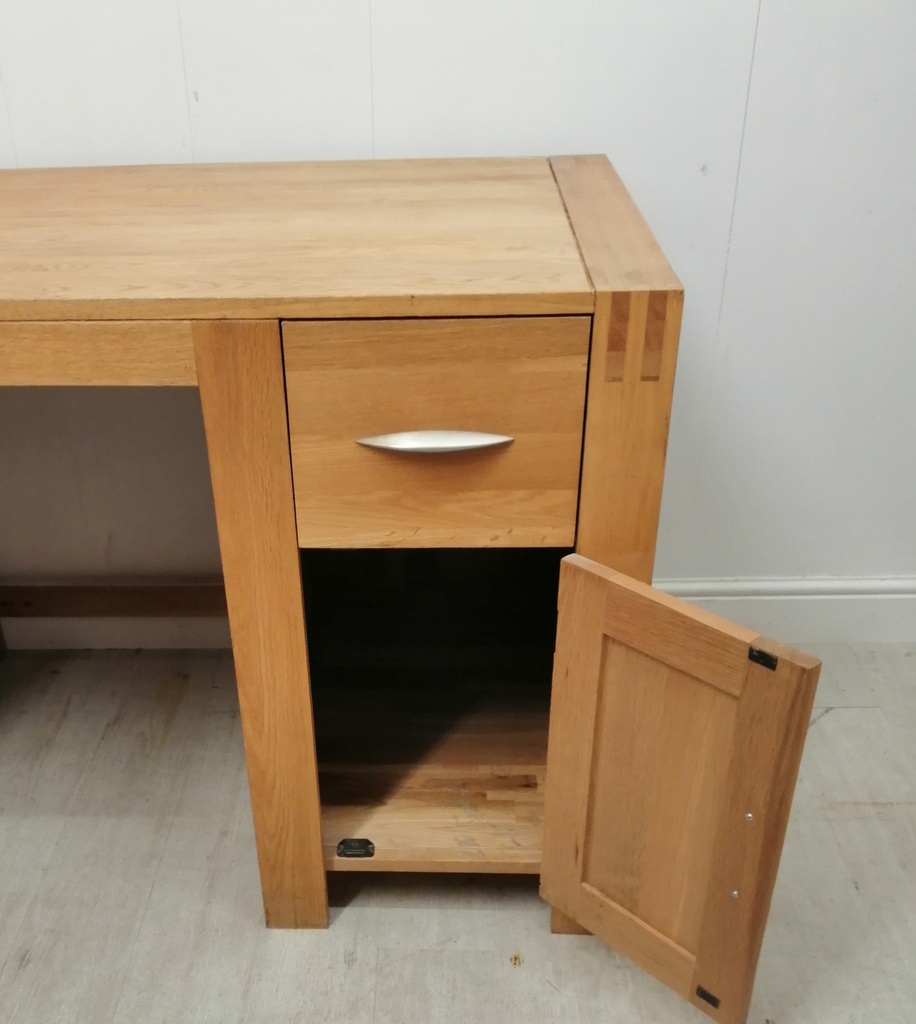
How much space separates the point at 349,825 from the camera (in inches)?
39.8

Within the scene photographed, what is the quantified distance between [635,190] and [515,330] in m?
0.56

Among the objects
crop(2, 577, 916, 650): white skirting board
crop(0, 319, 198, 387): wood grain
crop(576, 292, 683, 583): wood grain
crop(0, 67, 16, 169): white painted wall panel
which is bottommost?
crop(2, 577, 916, 650): white skirting board

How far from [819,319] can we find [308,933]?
100 centimetres

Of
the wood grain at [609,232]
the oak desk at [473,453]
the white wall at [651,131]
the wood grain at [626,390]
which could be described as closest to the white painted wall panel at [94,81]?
the white wall at [651,131]

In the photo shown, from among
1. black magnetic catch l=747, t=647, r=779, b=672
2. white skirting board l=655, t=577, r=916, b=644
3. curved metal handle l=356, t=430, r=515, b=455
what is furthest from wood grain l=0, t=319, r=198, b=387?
white skirting board l=655, t=577, r=916, b=644

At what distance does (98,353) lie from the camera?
745 mm

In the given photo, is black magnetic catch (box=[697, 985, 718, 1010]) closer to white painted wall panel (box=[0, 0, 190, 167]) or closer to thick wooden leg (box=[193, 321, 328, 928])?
thick wooden leg (box=[193, 321, 328, 928])

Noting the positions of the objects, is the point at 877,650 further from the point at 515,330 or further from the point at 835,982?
the point at 515,330

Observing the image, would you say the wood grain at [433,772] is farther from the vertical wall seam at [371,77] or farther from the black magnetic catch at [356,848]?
the vertical wall seam at [371,77]

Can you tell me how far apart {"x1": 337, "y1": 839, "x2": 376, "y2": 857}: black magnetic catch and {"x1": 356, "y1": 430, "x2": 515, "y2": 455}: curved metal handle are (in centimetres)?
46

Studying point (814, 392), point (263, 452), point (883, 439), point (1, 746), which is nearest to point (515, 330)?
point (263, 452)

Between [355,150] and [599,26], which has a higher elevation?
[599,26]

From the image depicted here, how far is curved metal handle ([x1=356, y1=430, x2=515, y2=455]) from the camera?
763mm

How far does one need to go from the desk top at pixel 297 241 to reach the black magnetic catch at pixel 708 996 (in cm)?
63
